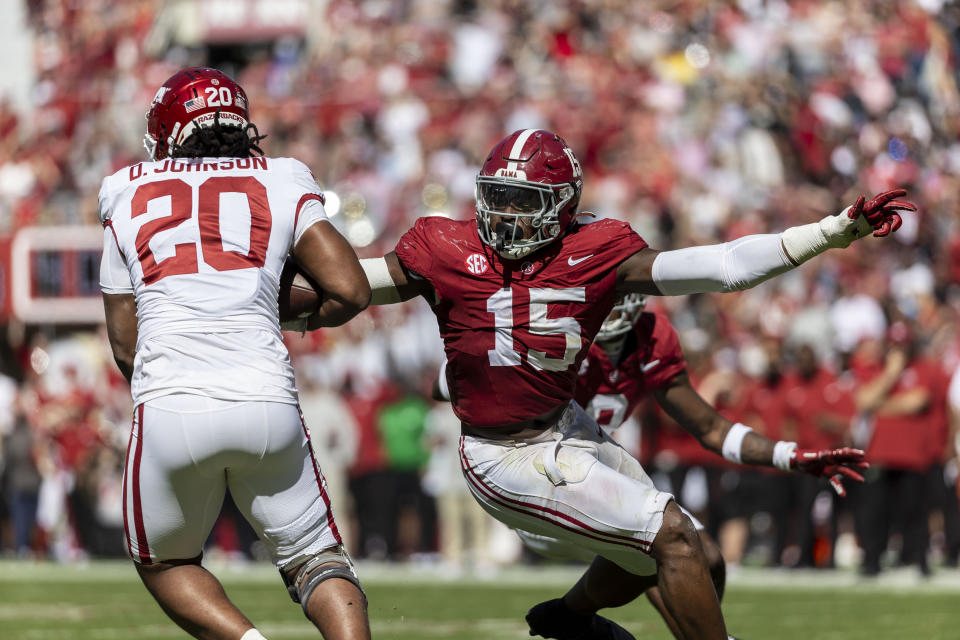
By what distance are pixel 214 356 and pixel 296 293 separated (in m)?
0.43

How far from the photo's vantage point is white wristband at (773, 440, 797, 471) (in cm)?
591

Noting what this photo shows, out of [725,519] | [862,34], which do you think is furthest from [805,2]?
[725,519]

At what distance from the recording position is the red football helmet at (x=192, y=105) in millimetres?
4781

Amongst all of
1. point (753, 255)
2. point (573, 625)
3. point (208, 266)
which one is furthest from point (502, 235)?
point (573, 625)

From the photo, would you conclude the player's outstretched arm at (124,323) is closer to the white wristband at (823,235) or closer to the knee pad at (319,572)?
the knee pad at (319,572)

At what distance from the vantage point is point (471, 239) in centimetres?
521

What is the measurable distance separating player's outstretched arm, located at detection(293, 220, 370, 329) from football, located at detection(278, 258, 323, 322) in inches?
4.0

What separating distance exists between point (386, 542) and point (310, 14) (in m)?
9.89

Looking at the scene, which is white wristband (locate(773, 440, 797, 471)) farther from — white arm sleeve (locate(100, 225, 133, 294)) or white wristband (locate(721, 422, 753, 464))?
white arm sleeve (locate(100, 225, 133, 294))

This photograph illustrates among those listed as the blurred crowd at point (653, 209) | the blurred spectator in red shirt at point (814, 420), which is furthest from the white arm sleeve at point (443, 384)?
the blurred spectator in red shirt at point (814, 420)

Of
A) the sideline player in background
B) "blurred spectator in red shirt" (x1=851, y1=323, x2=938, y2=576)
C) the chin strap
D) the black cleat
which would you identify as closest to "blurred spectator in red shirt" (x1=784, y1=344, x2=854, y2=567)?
"blurred spectator in red shirt" (x1=851, y1=323, x2=938, y2=576)

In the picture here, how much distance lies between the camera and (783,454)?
5938mm

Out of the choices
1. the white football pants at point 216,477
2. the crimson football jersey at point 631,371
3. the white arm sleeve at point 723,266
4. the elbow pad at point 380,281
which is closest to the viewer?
the white football pants at point 216,477

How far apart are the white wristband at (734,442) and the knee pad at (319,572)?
199cm
